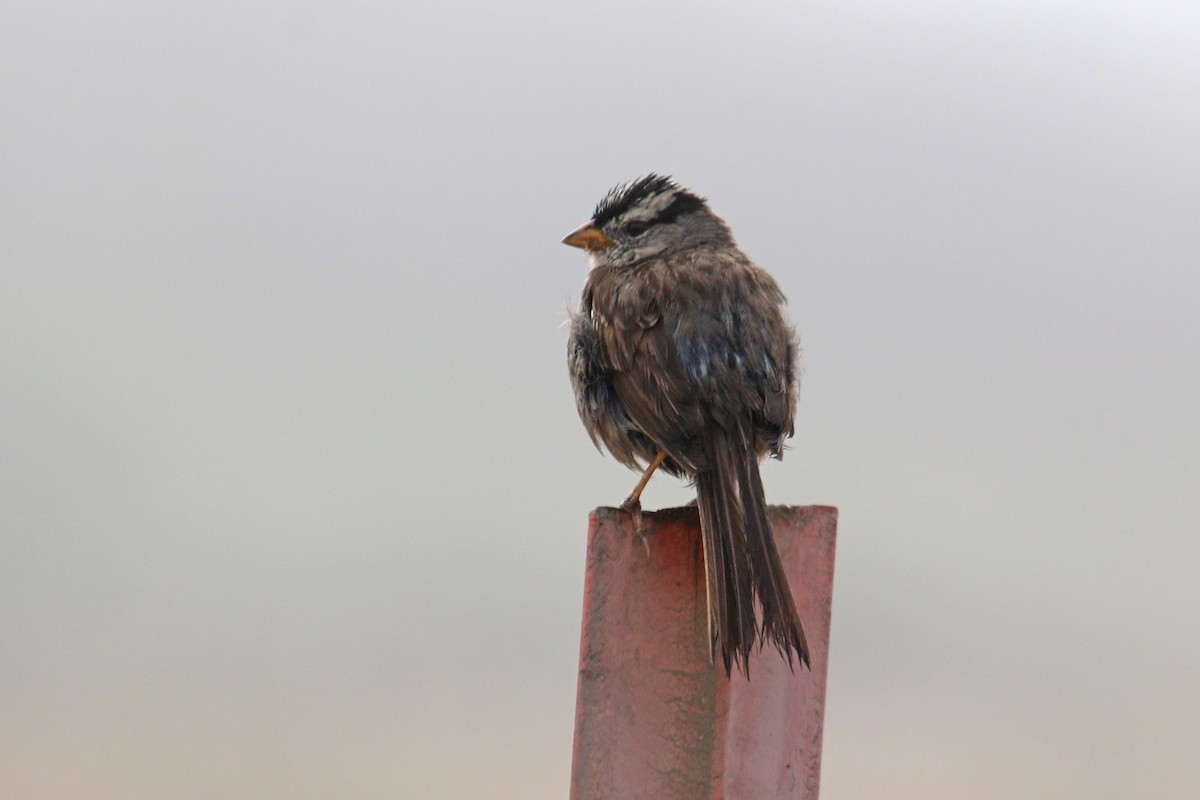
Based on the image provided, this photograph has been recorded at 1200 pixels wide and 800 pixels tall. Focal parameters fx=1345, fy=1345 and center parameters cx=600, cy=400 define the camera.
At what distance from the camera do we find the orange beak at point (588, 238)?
5758 mm

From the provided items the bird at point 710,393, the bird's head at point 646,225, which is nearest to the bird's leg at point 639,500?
the bird at point 710,393

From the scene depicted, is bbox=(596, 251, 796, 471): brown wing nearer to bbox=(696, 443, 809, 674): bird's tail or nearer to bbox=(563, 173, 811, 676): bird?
bbox=(563, 173, 811, 676): bird

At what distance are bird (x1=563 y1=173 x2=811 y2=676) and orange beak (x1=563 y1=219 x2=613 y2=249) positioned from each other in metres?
0.20

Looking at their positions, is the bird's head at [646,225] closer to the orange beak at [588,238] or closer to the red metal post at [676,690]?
the orange beak at [588,238]

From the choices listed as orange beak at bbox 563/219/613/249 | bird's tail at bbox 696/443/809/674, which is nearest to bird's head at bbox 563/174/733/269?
orange beak at bbox 563/219/613/249

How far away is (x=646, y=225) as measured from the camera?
226 inches

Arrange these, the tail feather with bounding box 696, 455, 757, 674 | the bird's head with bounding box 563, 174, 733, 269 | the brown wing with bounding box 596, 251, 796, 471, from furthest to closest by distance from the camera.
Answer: the bird's head with bounding box 563, 174, 733, 269 → the brown wing with bounding box 596, 251, 796, 471 → the tail feather with bounding box 696, 455, 757, 674

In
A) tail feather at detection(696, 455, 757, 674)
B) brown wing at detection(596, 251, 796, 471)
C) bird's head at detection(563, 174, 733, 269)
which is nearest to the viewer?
tail feather at detection(696, 455, 757, 674)

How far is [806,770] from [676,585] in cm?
57

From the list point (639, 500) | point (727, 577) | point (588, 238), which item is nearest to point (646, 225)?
point (588, 238)

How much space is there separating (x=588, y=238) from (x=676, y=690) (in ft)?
9.14

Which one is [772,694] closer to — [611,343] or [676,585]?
[676,585]

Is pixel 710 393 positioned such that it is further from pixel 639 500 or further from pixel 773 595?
pixel 773 595

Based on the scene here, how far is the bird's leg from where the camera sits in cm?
358
